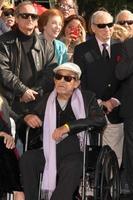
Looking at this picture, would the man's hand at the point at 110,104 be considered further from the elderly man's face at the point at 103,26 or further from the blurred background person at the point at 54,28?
the blurred background person at the point at 54,28

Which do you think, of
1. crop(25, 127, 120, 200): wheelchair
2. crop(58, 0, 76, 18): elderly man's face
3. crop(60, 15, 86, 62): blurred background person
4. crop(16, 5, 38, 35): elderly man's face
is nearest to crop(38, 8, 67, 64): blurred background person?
crop(60, 15, 86, 62): blurred background person

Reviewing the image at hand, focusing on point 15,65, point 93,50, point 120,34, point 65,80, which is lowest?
point 65,80

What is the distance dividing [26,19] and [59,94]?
113 cm

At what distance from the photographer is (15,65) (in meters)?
6.87

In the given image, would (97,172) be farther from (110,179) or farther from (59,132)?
(59,132)

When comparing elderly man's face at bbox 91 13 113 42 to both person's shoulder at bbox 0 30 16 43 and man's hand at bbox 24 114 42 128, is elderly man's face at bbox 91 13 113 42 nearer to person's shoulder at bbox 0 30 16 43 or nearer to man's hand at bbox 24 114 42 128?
person's shoulder at bbox 0 30 16 43

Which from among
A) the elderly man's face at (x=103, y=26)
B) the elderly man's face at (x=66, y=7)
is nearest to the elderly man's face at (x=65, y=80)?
the elderly man's face at (x=103, y=26)

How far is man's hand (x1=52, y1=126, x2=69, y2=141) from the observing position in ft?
19.4

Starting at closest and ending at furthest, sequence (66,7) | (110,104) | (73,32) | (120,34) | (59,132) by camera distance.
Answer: (59,132)
(110,104)
(120,34)
(73,32)
(66,7)

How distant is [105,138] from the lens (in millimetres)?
7254

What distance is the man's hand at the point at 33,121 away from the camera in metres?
6.07

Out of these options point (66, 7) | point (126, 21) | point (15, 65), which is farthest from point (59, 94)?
point (66, 7)

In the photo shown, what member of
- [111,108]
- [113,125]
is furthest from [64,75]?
[113,125]

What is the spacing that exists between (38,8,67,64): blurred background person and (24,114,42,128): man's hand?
147 centimetres
